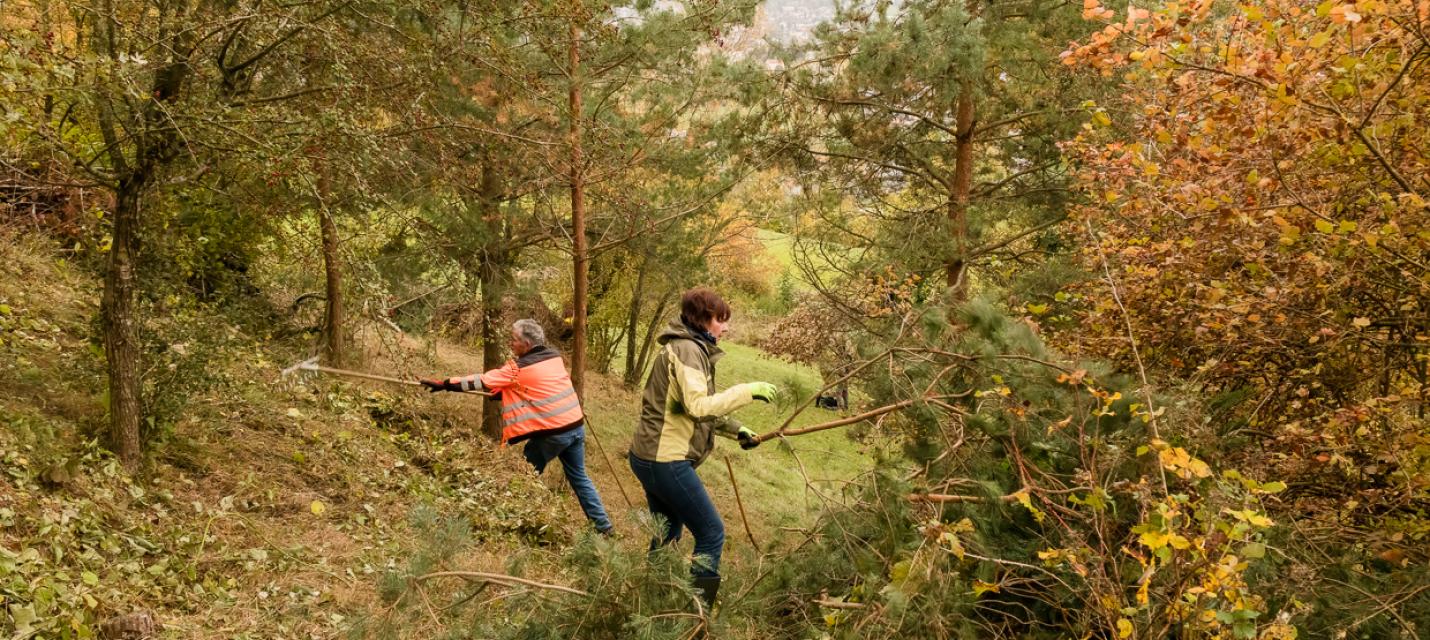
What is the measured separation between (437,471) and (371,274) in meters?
3.94

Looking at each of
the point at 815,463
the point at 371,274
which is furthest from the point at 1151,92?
the point at 815,463

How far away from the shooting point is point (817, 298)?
11.1 m

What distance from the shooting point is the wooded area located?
3.42 m

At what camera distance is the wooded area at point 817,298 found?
342 cm

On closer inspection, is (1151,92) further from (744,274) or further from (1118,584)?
(744,274)

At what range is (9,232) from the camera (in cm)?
878

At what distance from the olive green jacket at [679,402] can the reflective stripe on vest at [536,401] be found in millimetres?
2018

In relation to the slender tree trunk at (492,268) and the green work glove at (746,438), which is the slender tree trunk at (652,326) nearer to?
the slender tree trunk at (492,268)

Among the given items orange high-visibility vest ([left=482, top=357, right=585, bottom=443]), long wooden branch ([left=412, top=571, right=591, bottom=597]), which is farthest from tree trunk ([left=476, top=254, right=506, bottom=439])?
long wooden branch ([left=412, top=571, right=591, bottom=597])

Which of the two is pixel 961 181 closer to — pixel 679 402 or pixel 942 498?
pixel 679 402

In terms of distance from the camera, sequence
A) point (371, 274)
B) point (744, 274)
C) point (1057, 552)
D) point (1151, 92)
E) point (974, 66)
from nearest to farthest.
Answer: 1. point (1057, 552)
2. point (371, 274)
3. point (1151, 92)
4. point (974, 66)
5. point (744, 274)

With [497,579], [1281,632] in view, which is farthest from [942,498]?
[497,579]

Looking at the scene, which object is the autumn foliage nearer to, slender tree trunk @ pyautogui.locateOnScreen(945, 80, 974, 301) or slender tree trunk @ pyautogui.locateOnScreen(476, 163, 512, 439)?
slender tree trunk @ pyautogui.locateOnScreen(945, 80, 974, 301)

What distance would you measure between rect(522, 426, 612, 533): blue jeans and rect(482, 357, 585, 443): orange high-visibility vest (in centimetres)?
12
